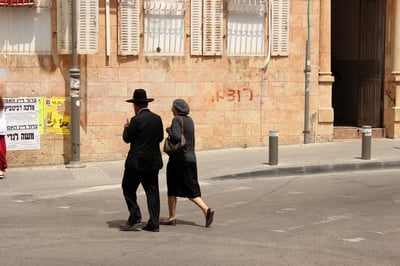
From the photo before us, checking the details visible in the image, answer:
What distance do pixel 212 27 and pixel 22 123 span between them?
4.99 m

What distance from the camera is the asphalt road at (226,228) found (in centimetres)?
675

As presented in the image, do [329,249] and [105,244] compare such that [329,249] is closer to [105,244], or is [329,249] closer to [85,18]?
[105,244]

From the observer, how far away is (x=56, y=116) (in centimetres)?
1410

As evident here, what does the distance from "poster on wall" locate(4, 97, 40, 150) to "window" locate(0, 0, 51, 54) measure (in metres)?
1.11

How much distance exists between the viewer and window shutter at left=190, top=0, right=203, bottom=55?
49.3 feet

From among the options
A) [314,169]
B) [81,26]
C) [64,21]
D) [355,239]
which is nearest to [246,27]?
[81,26]

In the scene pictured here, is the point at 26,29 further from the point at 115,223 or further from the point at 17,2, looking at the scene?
the point at 115,223

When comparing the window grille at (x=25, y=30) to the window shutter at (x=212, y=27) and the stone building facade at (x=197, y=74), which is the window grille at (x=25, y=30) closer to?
the stone building facade at (x=197, y=74)

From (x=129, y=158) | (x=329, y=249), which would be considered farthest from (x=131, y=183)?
(x=329, y=249)

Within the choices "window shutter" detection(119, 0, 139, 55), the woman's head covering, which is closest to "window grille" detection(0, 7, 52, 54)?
"window shutter" detection(119, 0, 139, 55)

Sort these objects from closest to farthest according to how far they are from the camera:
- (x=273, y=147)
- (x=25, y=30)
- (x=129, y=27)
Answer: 1. (x=273, y=147)
2. (x=25, y=30)
3. (x=129, y=27)

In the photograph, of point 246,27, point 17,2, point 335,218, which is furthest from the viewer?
point 246,27

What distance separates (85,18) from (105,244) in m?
7.92

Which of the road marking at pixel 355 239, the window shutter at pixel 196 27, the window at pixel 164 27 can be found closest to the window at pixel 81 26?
the window at pixel 164 27
